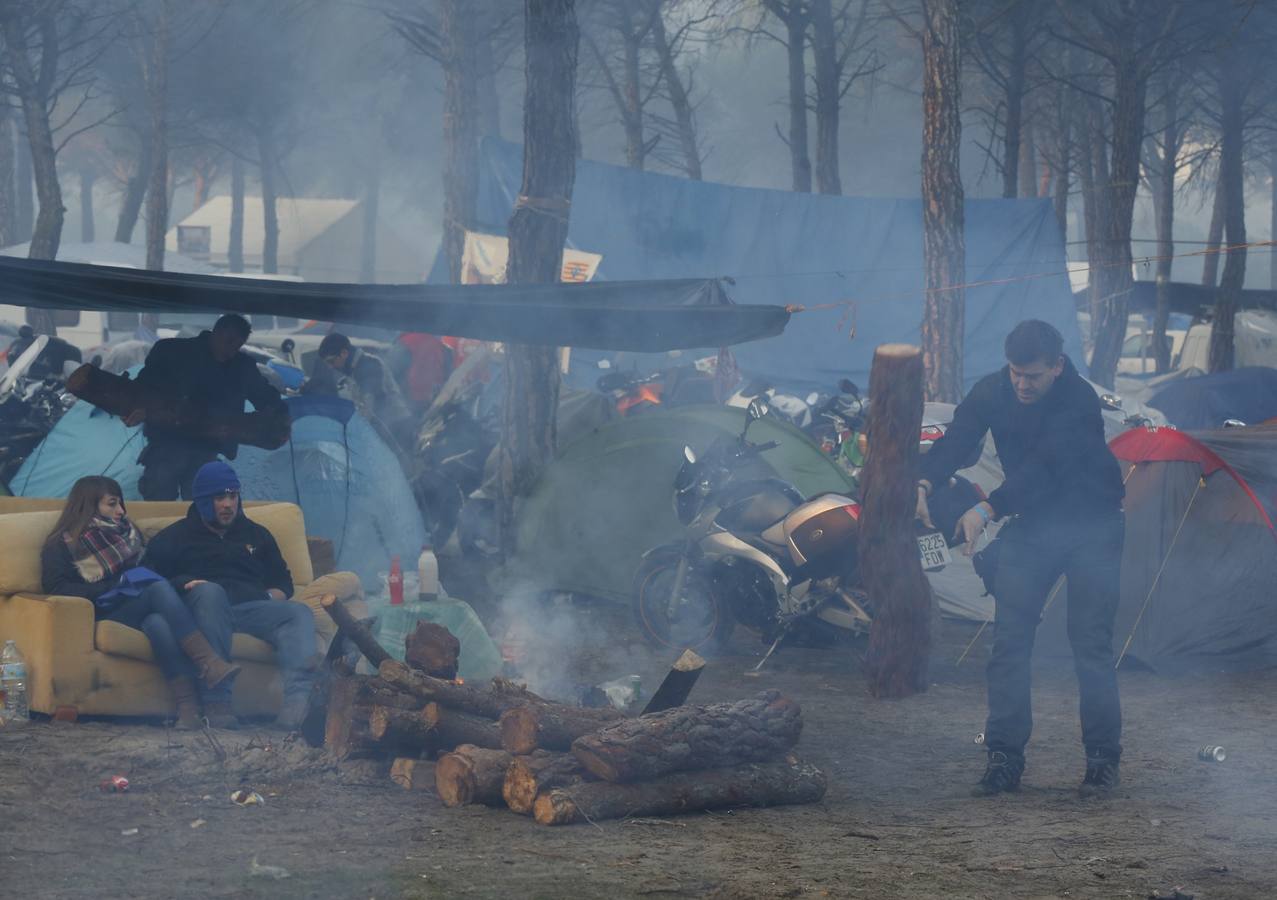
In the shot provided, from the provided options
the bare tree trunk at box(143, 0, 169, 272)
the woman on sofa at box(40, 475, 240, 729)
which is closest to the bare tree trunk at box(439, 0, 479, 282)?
the bare tree trunk at box(143, 0, 169, 272)

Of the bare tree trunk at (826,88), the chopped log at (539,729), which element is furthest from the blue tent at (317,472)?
the bare tree trunk at (826,88)

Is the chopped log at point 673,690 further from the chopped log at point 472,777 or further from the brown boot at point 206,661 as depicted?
the brown boot at point 206,661

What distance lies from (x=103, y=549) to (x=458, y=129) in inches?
479

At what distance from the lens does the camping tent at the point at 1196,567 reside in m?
8.66

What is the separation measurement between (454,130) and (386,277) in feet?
103

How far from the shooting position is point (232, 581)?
23.2 feet

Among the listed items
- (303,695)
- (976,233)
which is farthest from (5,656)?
(976,233)

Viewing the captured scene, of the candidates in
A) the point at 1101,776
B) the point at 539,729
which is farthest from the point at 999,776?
the point at 539,729

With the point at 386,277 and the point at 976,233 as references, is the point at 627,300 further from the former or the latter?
the point at 386,277

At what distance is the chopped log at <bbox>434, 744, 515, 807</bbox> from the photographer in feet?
17.7

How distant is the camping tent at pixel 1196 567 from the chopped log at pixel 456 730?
4551 mm

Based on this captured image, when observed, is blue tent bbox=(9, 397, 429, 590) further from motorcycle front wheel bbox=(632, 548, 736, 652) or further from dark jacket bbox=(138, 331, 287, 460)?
motorcycle front wheel bbox=(632, 548, 736, 652)

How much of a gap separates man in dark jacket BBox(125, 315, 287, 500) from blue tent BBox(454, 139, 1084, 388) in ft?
36.3

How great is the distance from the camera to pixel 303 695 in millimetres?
6809
